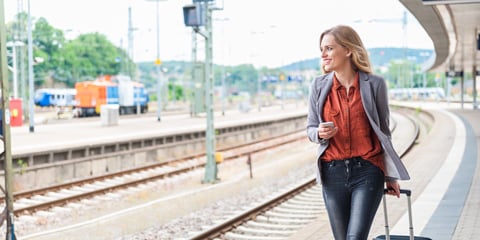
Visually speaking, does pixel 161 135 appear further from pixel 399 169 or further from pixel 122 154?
pixel 399 169

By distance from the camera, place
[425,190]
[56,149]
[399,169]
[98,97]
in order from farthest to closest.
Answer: [98,97] → [56,149] → [425,190] → [399,169]

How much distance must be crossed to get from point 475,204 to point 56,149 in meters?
12.9

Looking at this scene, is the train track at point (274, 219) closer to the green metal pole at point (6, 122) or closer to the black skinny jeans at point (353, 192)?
the green metal pole at point (6, 122)

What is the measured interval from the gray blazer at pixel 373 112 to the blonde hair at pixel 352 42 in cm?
6

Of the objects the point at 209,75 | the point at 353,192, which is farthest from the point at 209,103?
the point at 353,192

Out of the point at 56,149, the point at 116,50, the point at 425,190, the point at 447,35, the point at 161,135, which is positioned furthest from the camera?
the point at 116,50

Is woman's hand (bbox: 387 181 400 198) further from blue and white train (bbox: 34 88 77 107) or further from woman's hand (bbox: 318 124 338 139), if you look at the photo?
blue and white train (bbox: 34 88 77 107)

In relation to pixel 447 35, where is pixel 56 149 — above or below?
below

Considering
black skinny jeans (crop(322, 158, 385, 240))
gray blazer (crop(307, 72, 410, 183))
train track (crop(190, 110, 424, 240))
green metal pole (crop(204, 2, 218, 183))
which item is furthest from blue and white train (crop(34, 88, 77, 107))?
black skinny jeans (crop(322, 158, 385, 240))

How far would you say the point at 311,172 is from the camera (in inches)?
851

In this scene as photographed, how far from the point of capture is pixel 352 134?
4.11m

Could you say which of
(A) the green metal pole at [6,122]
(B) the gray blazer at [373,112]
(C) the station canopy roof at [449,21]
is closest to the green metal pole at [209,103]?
(C) the station canopy roof at [449,21]

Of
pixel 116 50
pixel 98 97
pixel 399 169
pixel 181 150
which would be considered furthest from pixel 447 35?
pixel 116 50

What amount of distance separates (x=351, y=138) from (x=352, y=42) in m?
0.54
